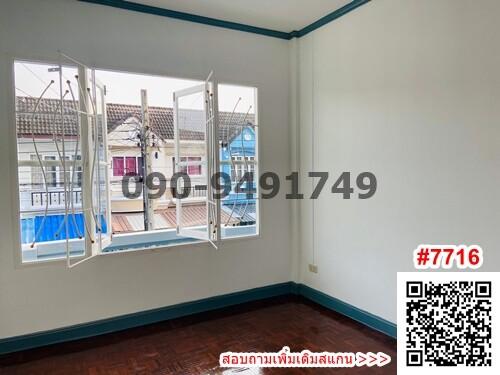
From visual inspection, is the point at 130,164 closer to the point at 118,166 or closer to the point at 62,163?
the point at 118,166

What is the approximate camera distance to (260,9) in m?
3.23

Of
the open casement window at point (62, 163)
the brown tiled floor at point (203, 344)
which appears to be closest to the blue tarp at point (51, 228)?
the open casement window at point (62, 163)

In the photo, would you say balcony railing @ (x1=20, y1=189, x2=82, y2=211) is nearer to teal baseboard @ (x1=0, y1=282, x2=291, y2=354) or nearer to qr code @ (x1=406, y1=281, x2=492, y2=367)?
teal baseboard @ (x1=0, y1=282, x2=291, y2=354)

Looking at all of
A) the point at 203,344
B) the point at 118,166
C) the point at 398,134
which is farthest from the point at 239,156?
the point at 118,166

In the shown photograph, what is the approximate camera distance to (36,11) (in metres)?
2.73

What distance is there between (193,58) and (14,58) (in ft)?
4.91

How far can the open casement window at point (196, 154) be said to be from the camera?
340 centimetres

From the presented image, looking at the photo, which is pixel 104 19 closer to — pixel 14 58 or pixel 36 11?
pixel 36 11

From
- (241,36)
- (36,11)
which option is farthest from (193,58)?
(36,11)

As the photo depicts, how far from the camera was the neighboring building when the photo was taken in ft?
9.09

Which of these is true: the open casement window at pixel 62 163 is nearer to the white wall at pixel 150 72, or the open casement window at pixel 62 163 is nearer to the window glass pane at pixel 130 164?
the white wall at pixel 150 72

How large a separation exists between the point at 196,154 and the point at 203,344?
5.91 feet

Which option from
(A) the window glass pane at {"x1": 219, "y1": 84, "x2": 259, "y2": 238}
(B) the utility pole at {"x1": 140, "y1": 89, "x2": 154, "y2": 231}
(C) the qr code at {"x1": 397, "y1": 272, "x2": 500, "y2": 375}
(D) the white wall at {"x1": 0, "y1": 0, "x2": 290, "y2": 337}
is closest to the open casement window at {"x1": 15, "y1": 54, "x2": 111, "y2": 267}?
(D) the white wall at {"x1": 0, "y1": 0, "x2": 290, "y2": 337}

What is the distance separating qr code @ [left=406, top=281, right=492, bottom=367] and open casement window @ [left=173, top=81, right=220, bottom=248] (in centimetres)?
190
